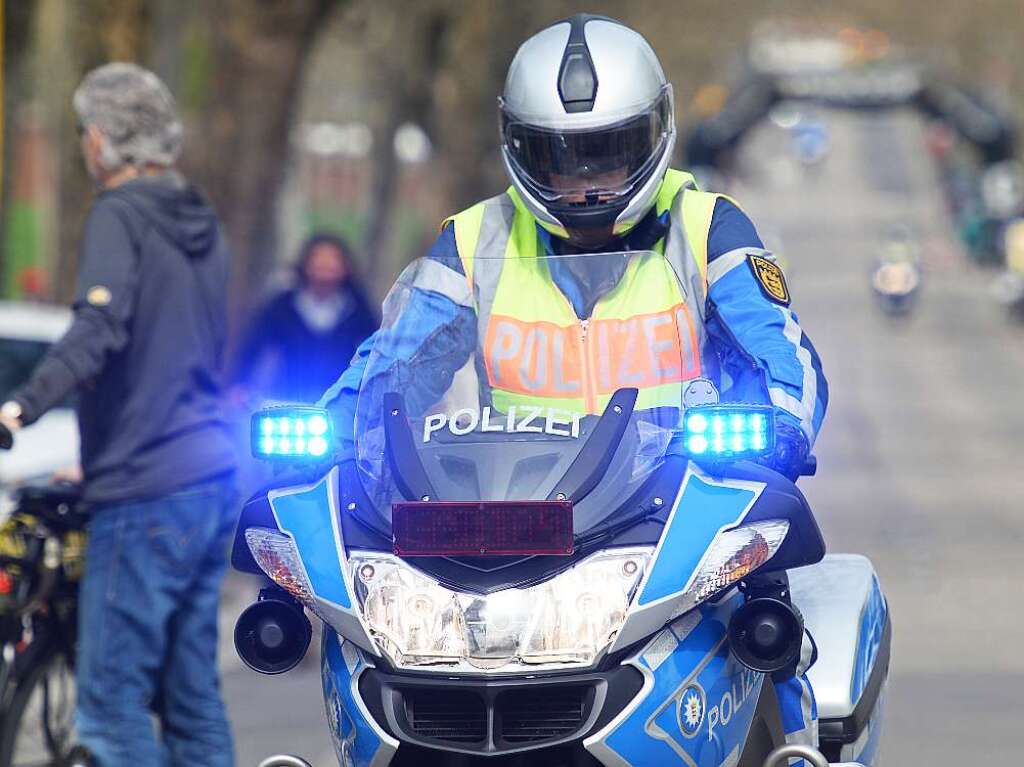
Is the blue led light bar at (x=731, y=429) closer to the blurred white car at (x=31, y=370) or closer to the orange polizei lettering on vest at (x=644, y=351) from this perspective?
the orange polizei lettering on vest at (x=644, y=351)

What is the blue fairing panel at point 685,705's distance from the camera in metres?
3.19

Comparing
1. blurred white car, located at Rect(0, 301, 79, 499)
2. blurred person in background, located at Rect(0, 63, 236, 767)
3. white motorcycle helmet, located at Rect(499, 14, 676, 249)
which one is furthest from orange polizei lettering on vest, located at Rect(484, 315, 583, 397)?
blurred white car, located at Rect(0, 301, 79, 499)

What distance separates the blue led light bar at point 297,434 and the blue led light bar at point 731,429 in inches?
25.2

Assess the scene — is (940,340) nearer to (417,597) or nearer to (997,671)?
(997,671)

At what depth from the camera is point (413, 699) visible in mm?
3273

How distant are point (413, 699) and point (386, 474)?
37 centimetres

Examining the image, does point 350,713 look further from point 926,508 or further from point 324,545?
point 926,508

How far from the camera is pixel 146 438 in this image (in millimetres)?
5332

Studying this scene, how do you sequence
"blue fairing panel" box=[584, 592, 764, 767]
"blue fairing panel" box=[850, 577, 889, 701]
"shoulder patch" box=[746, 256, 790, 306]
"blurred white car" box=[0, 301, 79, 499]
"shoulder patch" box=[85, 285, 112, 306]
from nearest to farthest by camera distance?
"blue fairing panel" box=[584, 592, 764, 767]
"shoulder patch" box=[746, 256, 790, 306]
"blue fairing panel" box=[850, 577, 889, 701]
"shoulder patch" box=[85, 285, 112, 306]
"blurred white car" box=[0, 301, 79, 499]

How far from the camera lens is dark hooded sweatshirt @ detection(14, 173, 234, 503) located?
5270 millimetres

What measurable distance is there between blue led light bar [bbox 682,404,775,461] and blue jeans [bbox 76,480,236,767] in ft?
7.49

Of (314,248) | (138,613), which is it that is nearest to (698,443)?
(138,613)

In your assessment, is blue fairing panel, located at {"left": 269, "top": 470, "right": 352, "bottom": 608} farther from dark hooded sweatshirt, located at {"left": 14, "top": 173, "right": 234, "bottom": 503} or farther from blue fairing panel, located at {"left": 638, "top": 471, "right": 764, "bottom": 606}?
dark hooded sweatshirt, located at {"left": 14, "top": 173, "right": 234, "bottom": 503}

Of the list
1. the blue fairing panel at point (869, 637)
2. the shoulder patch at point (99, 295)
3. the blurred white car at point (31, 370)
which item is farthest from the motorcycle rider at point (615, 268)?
the blurred white car at point (31, 370)
